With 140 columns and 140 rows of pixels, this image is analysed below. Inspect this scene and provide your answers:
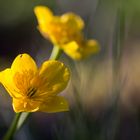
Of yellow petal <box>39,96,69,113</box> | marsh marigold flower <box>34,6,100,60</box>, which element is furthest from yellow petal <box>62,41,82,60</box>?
yellow petal <box>39,96,69,113</box>

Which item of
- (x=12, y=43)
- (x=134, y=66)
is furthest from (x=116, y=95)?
(x=12, y=43)

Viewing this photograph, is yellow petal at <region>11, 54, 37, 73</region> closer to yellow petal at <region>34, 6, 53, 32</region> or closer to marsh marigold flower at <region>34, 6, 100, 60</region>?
marsh marigold flower at <region>34, 6, 100, 60</region>

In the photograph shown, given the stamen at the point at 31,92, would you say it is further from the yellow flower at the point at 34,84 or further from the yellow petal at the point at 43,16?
the yellow petal at the point at 43,16

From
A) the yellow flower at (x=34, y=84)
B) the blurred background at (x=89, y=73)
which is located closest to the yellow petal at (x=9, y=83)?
the yellow flower at (x=34, y=84)

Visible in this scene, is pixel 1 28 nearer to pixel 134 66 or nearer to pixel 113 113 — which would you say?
pixel 134 66

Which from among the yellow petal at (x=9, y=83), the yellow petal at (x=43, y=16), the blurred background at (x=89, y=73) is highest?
the yellow petal at (x=9, y=83)

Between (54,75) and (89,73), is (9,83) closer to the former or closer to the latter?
(54,75)

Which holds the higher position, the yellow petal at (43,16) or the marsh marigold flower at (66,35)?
the yellow petal at (43,16)
